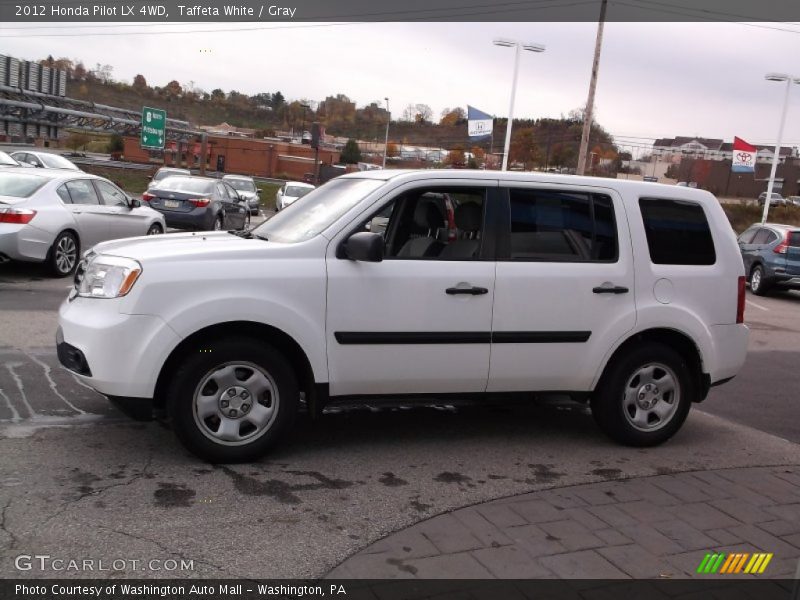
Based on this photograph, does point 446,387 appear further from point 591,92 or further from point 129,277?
point 591,92

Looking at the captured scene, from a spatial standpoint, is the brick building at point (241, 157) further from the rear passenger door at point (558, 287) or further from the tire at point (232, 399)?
the tire at point (232, 399)

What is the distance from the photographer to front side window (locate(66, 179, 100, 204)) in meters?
11.8

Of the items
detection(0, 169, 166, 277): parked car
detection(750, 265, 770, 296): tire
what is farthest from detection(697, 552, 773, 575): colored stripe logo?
detection(750, 265, 770, 296): tire

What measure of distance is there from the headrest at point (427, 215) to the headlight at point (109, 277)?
1855 mm

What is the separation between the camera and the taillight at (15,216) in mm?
10727

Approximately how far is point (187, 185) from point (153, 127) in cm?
2348

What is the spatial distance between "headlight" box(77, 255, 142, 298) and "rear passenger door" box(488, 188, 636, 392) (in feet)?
7.69

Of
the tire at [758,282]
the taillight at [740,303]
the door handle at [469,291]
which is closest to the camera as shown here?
the door handle at [469,291]

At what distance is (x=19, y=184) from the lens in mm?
11195

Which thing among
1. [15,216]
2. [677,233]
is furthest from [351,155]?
[677,233]

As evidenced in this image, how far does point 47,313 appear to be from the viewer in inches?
356

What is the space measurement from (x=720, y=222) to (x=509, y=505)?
3020 millimetres
